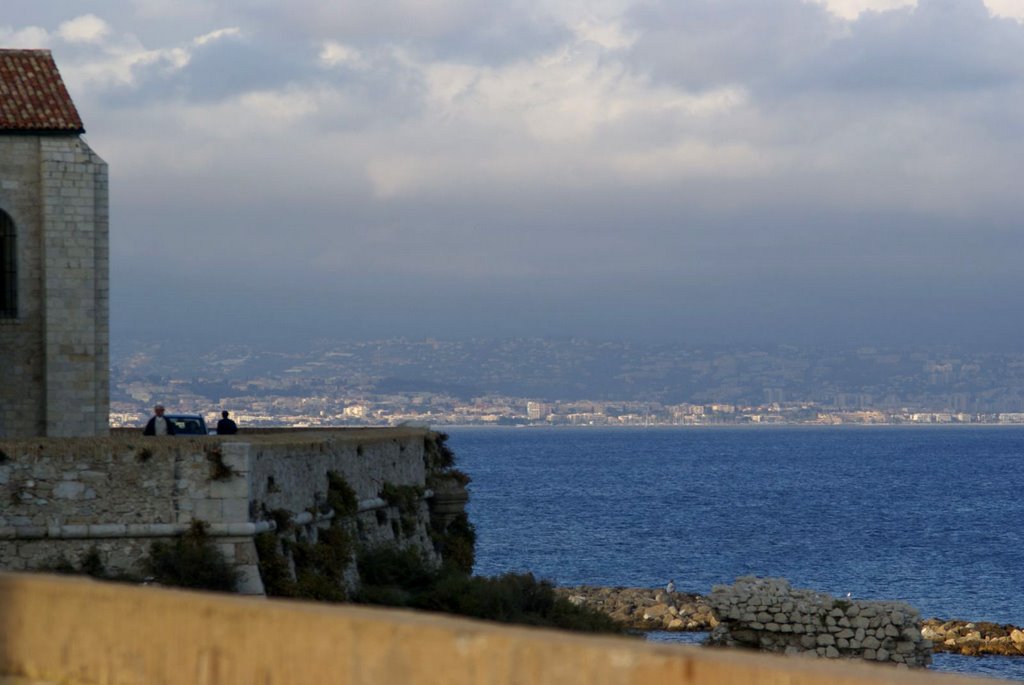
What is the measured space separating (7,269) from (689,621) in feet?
91.5

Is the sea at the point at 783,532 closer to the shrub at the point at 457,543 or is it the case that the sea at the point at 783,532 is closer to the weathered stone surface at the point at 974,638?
the weathered stone surface at the point at 974,638

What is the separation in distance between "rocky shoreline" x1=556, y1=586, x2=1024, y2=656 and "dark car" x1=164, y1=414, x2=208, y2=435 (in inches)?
582

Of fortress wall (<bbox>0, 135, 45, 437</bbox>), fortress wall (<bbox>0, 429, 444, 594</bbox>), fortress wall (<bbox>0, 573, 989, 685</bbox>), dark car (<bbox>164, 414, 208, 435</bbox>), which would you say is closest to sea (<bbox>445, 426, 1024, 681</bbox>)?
dark car (<bbox>164, 414, 208, 435</bbox>)

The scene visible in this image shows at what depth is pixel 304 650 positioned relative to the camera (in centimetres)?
624

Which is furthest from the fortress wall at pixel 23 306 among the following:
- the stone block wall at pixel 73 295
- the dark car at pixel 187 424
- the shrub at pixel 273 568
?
the shrub at pixel 273 568

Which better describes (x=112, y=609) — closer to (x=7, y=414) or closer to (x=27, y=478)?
(x=27, y=478)

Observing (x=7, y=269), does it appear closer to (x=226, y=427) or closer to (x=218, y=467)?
(x=226, y=427)

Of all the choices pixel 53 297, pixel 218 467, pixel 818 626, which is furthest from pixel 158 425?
pixel 818 626

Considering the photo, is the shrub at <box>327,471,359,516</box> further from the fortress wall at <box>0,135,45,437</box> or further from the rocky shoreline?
the rocky shoreline

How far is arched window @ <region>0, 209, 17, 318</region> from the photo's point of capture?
27328mm

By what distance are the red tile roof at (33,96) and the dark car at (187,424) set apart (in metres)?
5.67

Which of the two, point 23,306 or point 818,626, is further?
point 818,626

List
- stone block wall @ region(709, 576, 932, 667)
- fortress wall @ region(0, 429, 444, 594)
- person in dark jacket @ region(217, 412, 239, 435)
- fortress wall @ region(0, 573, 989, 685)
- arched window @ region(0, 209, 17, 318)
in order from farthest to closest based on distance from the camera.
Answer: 1. stone block wall @ region(709, 576, 932, 667)
2. arched window @ region(0, 209, 17, 318)
3. person in dark jacket @ region(217, 412, 239, 435)
4. fortress wall @ region(0, 429, 444, 594)
5. fortress wall @ region(0, 573, 989, 685)

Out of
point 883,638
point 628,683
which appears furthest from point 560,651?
point 883,638
